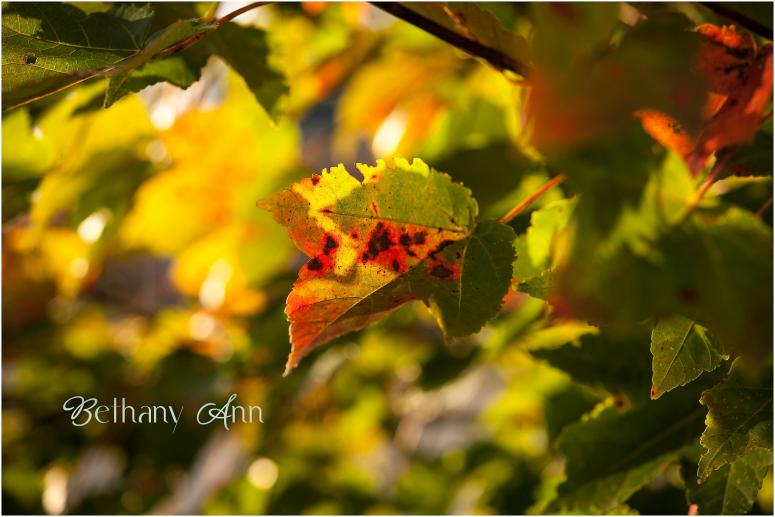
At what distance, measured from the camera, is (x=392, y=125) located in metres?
0.97

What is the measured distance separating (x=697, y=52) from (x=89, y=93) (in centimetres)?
45

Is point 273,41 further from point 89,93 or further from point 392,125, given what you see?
point 392,125

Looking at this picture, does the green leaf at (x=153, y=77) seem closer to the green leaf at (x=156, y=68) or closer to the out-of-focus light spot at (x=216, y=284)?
the green leaf at (x=156, y=68)

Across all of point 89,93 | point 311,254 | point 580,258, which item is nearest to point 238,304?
point 89,93

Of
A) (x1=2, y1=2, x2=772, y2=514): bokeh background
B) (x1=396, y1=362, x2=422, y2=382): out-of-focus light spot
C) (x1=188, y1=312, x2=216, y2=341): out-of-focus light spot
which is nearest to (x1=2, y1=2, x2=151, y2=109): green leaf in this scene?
(x1=2, y1=2, x2=772, y2=514): bokeh background

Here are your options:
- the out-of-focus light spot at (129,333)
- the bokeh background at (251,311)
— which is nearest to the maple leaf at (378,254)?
the bokeh background at (251,311)

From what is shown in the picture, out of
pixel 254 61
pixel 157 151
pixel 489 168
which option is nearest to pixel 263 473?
pixel 157 151

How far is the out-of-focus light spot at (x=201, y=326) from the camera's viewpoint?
119 centimetres

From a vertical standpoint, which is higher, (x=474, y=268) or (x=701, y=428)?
(x=474, y=268)

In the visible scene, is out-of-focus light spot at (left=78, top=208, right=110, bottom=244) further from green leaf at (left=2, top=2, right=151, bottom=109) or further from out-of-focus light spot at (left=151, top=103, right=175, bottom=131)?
green leaf at (left=2, top=2, right=151, bottom=109)

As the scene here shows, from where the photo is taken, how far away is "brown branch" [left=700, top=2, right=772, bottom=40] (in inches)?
14.6

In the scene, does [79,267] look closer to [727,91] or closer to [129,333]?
[129,333]

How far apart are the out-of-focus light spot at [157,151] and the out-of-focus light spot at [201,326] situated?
35cm

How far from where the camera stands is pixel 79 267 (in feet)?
3.36
